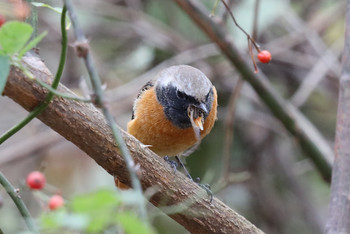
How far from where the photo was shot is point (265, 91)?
4.10m

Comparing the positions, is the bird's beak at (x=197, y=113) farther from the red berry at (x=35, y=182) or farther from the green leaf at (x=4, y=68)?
the green leaf at (x=4, y=68)

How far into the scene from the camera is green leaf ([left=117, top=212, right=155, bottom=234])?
2.97ft

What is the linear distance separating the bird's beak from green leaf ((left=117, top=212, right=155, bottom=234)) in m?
2.21

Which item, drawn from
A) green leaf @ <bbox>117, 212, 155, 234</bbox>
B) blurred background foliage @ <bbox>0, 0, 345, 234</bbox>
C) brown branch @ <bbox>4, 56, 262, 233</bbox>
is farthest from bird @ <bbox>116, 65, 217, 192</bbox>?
green leaf @ <bbox>117, 212, 155, 234</bbox>

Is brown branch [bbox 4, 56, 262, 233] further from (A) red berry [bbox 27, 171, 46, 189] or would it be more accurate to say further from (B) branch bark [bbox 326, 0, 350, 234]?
(A) red berry [bbox 27, 171, 46, 189]

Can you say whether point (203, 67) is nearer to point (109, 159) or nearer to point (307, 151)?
point (307, 151)

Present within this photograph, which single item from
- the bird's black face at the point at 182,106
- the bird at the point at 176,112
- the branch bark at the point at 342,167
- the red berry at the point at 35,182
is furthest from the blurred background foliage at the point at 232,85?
the red berry at the point at 35,182

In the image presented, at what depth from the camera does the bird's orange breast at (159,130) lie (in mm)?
3254

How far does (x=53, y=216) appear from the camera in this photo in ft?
3.14

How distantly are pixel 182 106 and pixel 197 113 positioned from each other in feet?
0.32

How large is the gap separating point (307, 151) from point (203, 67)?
134cm

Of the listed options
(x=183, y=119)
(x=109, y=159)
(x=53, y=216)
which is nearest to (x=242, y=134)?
(x=183, y=119)

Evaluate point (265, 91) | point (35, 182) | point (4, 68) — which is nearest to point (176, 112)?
point (35, 182)

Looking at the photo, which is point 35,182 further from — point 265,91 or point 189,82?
point 265,91
